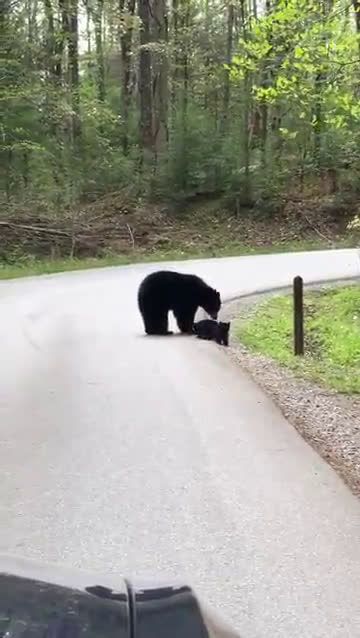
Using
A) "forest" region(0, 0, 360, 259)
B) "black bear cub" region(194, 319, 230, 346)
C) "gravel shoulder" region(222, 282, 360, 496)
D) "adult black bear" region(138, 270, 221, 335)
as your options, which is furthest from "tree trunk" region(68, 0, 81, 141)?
"gravel shoulder" region(222, 282, 360, 496)

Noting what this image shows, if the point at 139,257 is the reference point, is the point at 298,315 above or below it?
above

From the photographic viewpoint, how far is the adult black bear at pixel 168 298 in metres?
13.1

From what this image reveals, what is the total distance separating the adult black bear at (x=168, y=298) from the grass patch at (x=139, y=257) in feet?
34.8

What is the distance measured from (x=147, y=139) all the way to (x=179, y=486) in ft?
97.0

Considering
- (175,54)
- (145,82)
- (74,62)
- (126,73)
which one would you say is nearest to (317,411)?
(145,82)

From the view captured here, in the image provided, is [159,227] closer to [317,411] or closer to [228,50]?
[228,50]

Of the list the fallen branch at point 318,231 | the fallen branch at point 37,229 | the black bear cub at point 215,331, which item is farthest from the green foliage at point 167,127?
the black bear cub at point 215,331

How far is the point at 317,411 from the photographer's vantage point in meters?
9.05

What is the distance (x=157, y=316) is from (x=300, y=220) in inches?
825

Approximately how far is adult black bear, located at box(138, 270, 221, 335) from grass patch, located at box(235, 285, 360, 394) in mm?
1056

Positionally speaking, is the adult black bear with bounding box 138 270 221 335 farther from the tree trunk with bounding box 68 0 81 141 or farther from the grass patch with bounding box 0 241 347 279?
the tree trunk with bounding box 68 0 81 141

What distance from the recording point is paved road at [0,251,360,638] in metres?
4.68

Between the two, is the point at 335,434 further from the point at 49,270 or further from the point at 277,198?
the point at 277,198

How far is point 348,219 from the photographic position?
1313 inches
